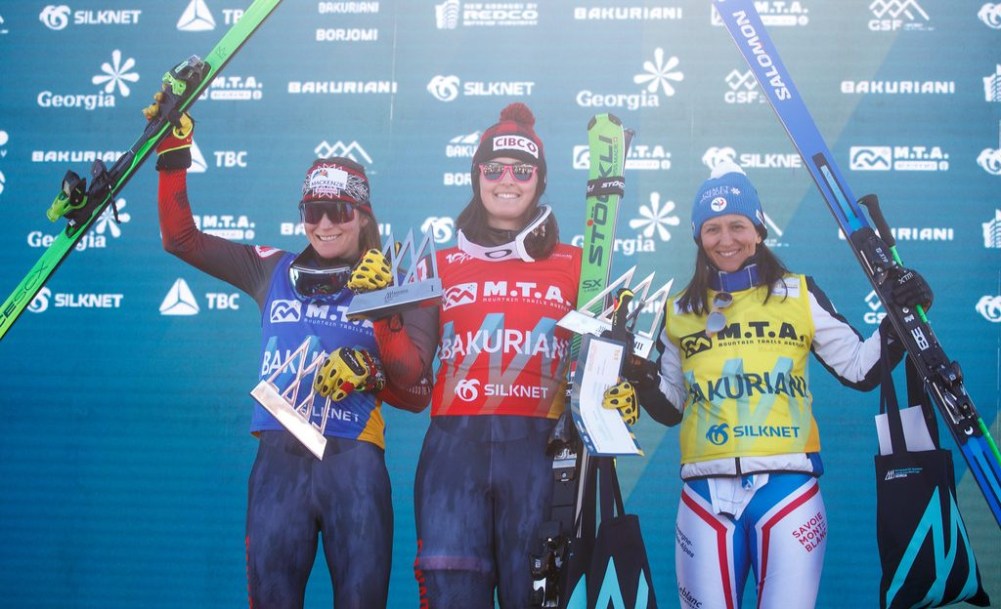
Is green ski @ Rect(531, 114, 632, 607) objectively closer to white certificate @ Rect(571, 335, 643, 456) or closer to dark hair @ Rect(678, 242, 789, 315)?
white certificate @ Rect(571, 335, 643, 456)

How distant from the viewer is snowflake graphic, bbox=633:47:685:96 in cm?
459

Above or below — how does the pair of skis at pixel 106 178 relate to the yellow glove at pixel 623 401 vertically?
above

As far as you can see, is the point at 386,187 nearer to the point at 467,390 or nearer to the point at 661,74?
the point at 661,74

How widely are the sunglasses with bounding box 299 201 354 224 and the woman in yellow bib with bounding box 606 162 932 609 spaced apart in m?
1.00

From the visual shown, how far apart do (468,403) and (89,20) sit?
9.25ft

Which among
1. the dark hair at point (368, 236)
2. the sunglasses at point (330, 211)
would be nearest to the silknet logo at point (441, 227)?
A: the dark hair at point (368, 236)

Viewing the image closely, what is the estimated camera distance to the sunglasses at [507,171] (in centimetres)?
325

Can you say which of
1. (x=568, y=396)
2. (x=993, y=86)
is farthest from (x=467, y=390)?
(x=993, y=86)

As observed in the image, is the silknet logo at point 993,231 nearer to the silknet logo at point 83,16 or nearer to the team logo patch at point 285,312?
the team logo patch at point 285,312

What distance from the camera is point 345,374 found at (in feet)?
9.94

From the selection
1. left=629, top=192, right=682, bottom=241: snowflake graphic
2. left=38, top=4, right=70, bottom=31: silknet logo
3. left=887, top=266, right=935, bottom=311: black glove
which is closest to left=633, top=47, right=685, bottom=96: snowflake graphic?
left=629, top=192, right=682, bottom=241: snowflake graphic

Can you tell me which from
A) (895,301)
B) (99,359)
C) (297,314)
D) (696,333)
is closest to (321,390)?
(297,314)

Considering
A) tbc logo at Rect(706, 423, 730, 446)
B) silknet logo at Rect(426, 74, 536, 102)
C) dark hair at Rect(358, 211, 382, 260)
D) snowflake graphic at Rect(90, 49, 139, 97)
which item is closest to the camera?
tbc logo at Rect(706, 423, 730, 446)

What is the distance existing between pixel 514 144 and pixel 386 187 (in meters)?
1.48
